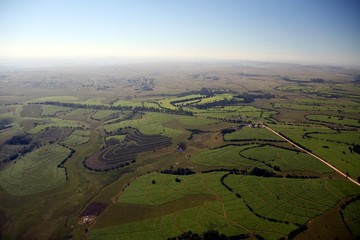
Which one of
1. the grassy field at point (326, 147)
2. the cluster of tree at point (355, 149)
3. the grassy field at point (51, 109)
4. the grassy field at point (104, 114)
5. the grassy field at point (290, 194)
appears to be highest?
the cluster of tree at point (355, 149)

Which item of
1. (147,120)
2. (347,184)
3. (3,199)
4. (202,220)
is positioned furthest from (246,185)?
(147,120)

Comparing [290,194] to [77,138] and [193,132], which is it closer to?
[193,132]

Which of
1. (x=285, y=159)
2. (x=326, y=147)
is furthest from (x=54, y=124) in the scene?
(x=326, y=147)

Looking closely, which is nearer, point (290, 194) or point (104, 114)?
point (290, 194)

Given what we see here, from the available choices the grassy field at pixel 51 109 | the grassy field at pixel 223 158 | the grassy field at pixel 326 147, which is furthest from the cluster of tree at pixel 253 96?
the grassy field at pixel 51 109

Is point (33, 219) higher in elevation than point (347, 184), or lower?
lower

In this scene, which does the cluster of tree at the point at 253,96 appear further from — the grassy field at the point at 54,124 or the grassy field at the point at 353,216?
the grassy field at the point at 353,216

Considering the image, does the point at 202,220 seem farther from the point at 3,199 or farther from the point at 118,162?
the point at 3,199
